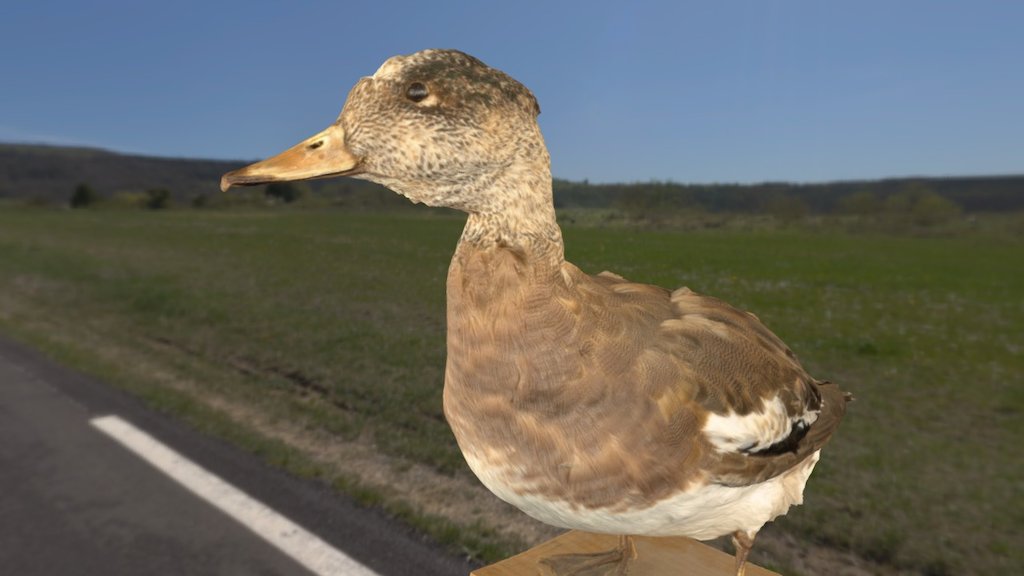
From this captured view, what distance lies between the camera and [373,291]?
16.8m

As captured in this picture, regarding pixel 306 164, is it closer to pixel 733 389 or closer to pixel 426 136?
pixel 426 136

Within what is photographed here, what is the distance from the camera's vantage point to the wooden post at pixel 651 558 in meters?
2.94

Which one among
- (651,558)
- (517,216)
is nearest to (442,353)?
(651,558)

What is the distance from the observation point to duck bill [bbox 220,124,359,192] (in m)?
1.81

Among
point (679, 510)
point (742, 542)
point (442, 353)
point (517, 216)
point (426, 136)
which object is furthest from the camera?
point (442, 353)

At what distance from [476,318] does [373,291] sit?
15.2 meters

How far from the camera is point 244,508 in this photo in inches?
209

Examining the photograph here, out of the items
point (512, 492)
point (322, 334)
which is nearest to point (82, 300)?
point (322, 334)

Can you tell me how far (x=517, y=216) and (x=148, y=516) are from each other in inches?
188

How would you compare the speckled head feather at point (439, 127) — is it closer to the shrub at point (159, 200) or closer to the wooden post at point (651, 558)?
the wooden post at point (651, 558)

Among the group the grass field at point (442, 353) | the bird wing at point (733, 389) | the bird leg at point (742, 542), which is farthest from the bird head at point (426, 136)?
the bird leg at point (742, 542)

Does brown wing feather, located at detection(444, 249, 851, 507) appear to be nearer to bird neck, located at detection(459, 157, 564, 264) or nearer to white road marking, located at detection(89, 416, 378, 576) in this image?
bird neck, located at detection(459, 157, 564, 264)

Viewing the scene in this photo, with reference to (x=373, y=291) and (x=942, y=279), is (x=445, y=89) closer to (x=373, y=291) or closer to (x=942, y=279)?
(x=373, y=291)

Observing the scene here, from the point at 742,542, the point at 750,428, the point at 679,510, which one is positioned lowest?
the point at 742,542
